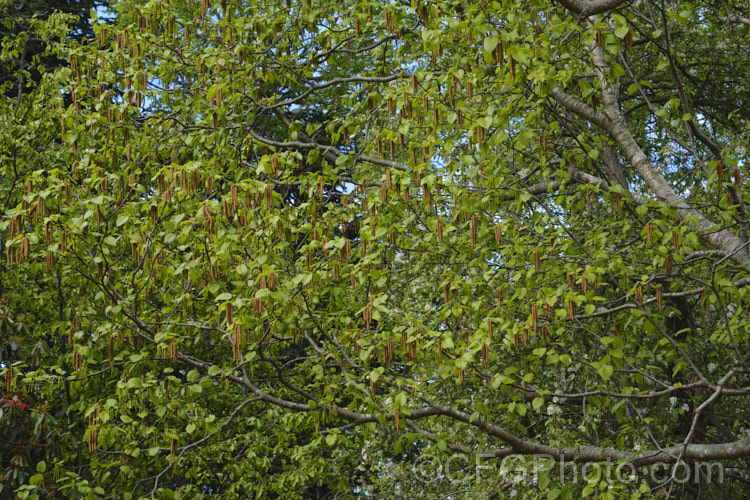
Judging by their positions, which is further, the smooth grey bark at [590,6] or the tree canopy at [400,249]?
the tree canopy at [400,249]

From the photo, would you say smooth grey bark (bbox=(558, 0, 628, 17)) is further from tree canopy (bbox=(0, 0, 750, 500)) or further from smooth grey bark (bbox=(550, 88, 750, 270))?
smooth grey bark (bbox=(550, 88, 750, 270))

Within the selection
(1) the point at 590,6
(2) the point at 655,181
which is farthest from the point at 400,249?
(1) the point at 590,6

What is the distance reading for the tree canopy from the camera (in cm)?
644

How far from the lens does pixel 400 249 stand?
9.39 metres

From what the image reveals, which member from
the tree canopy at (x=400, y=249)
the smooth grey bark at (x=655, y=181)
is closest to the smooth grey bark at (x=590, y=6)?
the tree canopy at (x=400, y=249)

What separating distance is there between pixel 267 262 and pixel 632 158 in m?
3.90

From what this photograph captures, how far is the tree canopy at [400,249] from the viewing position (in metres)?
6.44

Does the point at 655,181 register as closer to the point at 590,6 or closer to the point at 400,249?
→ the point at 590,6

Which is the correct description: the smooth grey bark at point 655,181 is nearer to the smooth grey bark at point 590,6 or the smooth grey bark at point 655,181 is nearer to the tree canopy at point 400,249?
the tree canopy at point 400,249

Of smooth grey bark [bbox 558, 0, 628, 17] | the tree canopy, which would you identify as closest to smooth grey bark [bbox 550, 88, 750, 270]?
the tree canopy

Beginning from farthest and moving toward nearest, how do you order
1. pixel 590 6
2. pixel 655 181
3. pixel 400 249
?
pixel 400 249
pixel 655 181
pixel 590 6

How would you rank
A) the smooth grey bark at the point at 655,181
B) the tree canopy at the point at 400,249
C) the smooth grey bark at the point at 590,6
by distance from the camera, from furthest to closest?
1. the smooth grey bark at the point at 655,181
2. the tree canopy at the point at 400,249
3. the smooth grey bark at the point at 590,6

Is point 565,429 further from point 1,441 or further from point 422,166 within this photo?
point 1,441

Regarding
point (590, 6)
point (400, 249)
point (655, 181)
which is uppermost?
point (590, 6)
